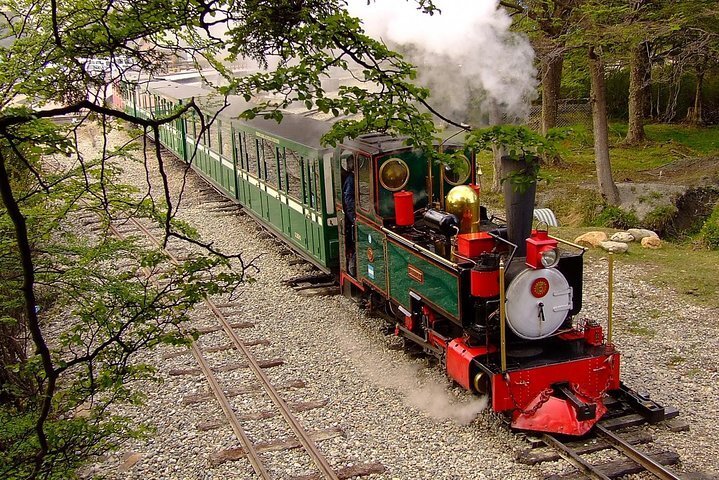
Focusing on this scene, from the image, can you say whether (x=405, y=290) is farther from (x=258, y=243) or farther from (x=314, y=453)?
(x=258, y=243)

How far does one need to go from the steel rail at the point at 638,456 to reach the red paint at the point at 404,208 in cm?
300

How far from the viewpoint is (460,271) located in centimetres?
671

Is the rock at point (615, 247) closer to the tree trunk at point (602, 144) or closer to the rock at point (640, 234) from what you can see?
the rock at point (640, 234)

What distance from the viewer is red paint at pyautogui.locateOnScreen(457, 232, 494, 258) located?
7020 mm

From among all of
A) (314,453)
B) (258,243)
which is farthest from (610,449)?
(258,243)

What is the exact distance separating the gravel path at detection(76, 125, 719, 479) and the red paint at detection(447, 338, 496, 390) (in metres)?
0.35

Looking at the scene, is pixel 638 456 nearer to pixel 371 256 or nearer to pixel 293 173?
pixel 371 256

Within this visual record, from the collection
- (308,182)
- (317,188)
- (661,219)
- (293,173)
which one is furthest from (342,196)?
(661,219)

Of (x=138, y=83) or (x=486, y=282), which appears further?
(x=486, y=282)

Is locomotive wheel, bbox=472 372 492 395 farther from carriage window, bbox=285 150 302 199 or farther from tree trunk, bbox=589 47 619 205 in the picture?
tree trunk, bbox=589 47 619 205

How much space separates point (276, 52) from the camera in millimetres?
4484

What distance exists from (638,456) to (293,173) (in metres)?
6.96

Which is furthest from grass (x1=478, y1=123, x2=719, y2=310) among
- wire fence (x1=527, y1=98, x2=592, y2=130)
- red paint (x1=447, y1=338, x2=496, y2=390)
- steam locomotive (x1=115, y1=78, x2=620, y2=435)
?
red paint (x1=447, y1=338, x2=496, y2=390)

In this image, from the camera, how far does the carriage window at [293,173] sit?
1105 cm
